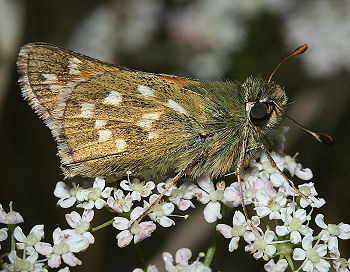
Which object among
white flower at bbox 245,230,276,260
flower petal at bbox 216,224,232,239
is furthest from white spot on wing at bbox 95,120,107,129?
white flower at bbox 245,230,276,260

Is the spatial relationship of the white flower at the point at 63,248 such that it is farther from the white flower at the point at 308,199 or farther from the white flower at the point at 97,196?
the white flower at the point at 308,199

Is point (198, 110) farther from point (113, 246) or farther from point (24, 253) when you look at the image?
point (113, 246)

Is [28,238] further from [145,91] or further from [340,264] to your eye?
[340,264]

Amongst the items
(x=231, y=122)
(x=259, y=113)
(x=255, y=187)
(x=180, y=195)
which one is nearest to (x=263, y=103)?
(x=259, y=113)

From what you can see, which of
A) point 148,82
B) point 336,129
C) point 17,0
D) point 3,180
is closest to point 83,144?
point 148,82

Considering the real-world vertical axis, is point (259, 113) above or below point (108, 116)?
above

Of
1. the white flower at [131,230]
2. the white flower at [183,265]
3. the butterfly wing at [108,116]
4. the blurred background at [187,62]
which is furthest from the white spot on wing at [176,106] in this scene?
the blurred background at [187,62]
